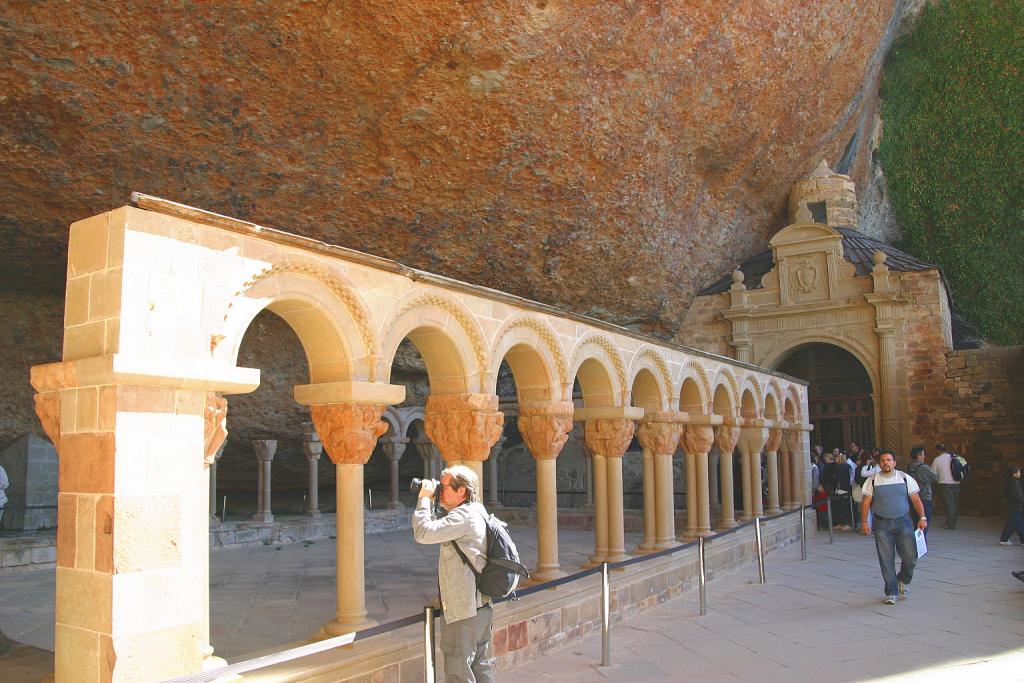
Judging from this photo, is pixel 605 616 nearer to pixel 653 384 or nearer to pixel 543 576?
pixel 543 576

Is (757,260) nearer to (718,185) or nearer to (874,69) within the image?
(718,185)

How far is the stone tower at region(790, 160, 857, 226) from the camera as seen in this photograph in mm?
20516

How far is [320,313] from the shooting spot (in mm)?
5164

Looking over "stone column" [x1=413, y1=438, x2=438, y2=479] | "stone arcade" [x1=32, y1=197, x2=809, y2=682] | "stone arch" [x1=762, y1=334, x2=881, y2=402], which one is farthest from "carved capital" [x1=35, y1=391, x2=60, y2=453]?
"stone arch" [x1=762, y1=334, x2=881, y2=402]

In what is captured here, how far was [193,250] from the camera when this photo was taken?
169 inches

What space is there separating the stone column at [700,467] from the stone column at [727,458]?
0.85 m

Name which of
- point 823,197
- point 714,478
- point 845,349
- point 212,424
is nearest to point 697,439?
point 714,478

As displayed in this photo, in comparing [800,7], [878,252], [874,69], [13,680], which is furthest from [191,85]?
[874,69]

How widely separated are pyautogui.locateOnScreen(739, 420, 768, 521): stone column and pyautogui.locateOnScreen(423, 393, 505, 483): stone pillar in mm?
7294

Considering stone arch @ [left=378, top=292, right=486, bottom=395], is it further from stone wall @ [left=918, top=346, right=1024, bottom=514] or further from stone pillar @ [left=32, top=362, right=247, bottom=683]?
stone wall @ [left=918, top=346, right=1024, bottom=514]

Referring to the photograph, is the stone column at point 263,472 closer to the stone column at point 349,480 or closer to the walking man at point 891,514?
the stone column at point 349,480

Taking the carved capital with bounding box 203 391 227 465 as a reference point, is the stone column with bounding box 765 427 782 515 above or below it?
below

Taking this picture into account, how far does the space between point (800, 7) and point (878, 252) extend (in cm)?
646

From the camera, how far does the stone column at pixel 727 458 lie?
1179 centimetres
